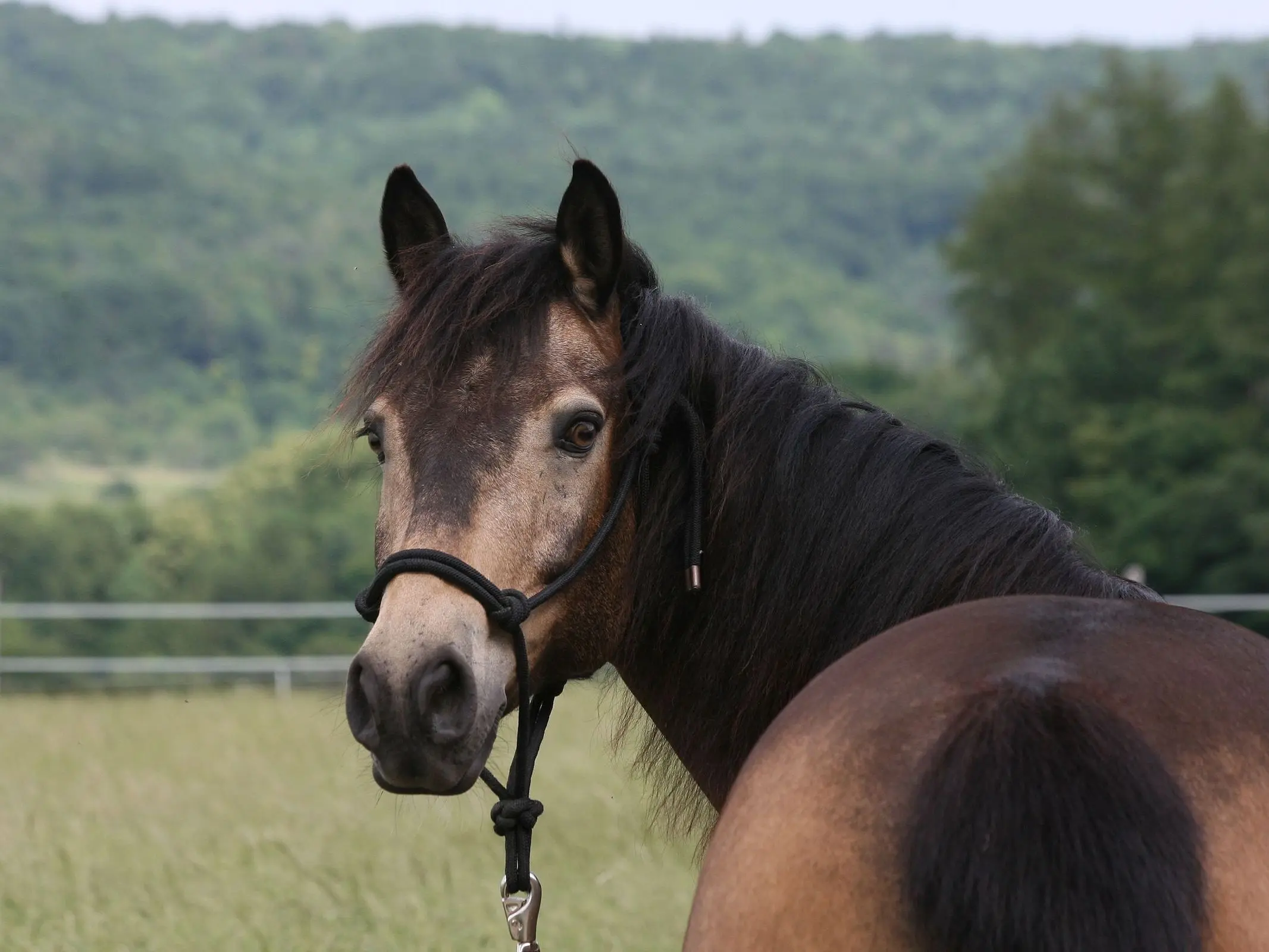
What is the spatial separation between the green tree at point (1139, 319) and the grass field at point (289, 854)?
47.5 feet

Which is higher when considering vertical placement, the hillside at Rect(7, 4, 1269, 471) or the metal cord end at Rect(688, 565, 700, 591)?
the metal cord end at Rect(688, 565, 700, 591)

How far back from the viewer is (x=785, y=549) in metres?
2.31

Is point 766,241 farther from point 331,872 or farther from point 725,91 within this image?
point 331,872

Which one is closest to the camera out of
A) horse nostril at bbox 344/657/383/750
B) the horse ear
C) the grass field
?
horse nostril at bbox 344/657/383/750

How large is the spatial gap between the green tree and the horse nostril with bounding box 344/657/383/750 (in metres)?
19.4

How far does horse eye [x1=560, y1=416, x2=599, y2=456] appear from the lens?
2.17 m

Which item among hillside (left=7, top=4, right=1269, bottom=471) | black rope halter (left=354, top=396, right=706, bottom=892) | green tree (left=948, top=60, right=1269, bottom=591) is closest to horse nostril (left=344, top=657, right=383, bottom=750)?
black rope halter (left=354, top=396, right=706, bottom=892)

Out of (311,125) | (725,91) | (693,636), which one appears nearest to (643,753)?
(693,636)

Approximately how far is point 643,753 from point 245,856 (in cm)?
354

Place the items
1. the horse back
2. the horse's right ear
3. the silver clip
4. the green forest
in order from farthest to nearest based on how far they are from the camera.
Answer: the green forest, the horse's right ear, the silver clip, the horse back

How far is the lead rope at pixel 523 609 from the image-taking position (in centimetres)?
195

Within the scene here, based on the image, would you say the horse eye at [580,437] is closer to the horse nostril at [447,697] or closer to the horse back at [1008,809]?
the horse nostril at [447,697]

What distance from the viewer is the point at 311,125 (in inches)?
3287

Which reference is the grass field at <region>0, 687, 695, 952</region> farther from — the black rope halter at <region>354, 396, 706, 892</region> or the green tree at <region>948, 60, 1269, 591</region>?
the green tree at <region>948, 60, 1269, 591</region>
